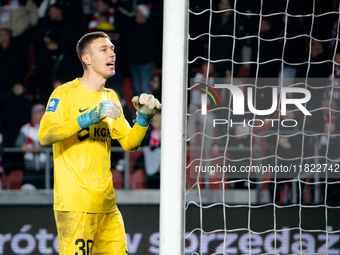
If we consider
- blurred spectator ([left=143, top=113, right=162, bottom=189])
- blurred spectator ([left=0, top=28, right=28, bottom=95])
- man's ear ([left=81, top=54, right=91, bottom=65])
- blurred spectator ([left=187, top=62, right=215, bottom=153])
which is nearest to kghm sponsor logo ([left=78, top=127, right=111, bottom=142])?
man's ear ([left=81, top=54, right=91, bottom=65])

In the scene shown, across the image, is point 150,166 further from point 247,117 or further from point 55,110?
point 55,110

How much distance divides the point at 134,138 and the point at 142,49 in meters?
2.60

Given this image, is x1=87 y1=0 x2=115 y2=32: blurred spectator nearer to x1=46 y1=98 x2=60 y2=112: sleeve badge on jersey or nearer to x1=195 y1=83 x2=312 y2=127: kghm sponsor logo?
x1=195 y1=83 x2=312 y2=127: kghm sponsor logo

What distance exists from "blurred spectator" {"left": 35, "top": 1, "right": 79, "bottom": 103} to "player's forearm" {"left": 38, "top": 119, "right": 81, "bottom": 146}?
2566mm

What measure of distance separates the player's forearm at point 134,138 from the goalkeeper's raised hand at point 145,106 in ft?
0.11

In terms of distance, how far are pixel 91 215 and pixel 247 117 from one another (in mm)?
2490

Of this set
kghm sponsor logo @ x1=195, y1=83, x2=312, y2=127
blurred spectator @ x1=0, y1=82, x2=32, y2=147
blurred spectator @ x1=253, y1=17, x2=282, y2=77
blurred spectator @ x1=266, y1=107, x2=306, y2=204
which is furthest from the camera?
blurred spectator @ x1=253, y1=17, x2=282, y2=77

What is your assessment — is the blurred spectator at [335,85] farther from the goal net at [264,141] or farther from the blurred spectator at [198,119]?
the blurred spectator at [198,119]

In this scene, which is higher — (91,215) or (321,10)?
(321,10)

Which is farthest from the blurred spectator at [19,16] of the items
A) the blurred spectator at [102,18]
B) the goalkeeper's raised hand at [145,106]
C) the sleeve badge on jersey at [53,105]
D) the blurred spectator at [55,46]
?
the goalkeeper's raised hand at [145,106]

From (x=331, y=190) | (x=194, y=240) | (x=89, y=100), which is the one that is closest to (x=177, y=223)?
(x=89, y=100)

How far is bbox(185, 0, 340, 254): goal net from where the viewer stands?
3625mm

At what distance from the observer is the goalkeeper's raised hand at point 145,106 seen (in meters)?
2.17

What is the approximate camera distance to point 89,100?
228 centimetres
